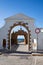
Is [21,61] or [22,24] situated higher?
[22,24]

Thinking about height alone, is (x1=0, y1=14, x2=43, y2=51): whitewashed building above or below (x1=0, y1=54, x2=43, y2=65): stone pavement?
above

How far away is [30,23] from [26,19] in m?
0.85

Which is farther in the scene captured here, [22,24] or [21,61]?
[22,24]

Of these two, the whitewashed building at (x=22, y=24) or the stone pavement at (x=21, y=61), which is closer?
the stone pavement at (x=21, y=61)

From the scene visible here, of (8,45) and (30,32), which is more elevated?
(30,32)

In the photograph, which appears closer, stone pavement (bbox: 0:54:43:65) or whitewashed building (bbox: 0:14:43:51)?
stone pavement (bbox: 0:54:43:65)

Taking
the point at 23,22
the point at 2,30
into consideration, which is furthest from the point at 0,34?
the point at 23,22

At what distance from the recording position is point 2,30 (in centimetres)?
2402

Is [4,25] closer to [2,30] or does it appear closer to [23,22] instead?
[2,30]

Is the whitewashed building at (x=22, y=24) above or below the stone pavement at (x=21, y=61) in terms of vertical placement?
above

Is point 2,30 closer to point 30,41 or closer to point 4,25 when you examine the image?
point 4,25

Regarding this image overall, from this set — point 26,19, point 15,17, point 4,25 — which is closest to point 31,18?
point 26,19

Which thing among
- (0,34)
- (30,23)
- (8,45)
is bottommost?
(8,45)

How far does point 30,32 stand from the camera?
77.5 ft
